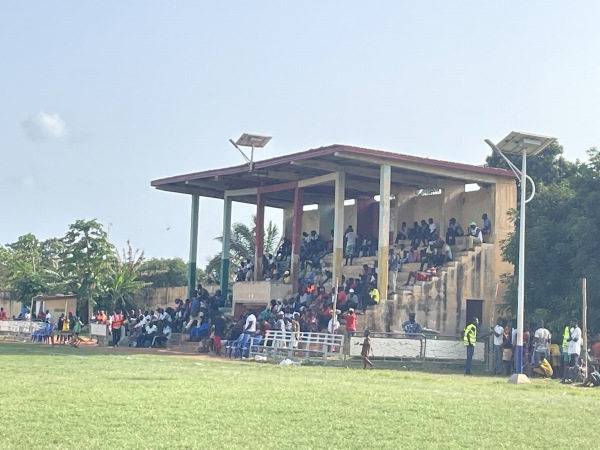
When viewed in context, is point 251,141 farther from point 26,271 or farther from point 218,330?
point 26,271

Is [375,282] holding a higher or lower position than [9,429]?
higher

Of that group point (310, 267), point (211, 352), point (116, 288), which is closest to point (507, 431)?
point (211, 352)

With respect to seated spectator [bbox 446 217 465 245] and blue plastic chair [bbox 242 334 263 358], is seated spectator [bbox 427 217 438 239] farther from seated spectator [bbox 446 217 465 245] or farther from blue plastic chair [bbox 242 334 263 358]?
blue plastic chair [bbox 242 334 263 358]

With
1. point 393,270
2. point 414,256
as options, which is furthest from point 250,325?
point 414,256

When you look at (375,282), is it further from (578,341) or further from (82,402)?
(82,402)

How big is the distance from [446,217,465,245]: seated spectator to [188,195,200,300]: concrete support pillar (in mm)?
13549

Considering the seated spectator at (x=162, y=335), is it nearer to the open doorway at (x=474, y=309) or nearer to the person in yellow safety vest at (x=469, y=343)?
the open doorway at (x=474, y=309)

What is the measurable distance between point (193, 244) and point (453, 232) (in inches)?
551

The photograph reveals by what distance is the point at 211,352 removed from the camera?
32.2 metres

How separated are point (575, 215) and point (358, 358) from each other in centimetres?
878

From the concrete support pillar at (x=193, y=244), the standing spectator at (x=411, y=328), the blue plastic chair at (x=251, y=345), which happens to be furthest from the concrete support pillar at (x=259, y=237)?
the blue plastic chair at (x=251, y=345)

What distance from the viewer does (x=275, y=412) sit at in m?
13.1

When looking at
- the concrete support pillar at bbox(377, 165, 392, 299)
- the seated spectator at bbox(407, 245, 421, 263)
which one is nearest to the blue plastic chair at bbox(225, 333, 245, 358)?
Result: the concrete support pillar at bbox(377, 165, 392, 299)

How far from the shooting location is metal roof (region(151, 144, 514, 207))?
3409cm
